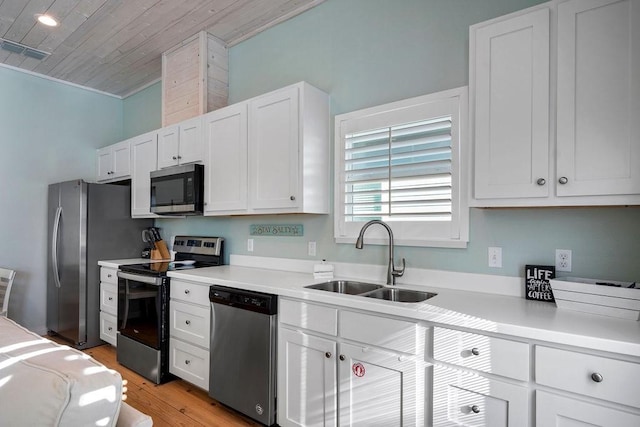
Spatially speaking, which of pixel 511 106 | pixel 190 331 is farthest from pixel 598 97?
pixel 190 331

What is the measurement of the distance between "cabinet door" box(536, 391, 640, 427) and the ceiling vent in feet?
15.6

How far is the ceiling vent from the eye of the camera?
3.42 m

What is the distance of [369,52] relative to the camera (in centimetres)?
251

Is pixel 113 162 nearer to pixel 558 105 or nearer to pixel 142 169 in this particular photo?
pixel 142 169

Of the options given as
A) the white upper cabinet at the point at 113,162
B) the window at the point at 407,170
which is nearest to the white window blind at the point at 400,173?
the window at the point at 407,170

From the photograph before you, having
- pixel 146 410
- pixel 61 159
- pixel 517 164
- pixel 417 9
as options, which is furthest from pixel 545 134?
pixel 61 159

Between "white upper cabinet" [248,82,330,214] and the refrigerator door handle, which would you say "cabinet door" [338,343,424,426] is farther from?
the refrigerator door handle

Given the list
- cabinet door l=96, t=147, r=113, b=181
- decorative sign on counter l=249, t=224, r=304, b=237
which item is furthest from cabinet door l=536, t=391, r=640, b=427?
cabinet door l=96, t=147, r=113, b=181

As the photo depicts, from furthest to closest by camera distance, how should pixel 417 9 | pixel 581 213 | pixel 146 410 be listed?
pixel 146 410
pixel 417 9
pixel 581 213

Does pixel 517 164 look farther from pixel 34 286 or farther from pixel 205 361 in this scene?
pixel 34 286

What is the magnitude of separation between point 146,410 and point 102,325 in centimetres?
163

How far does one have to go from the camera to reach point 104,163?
4355 mm

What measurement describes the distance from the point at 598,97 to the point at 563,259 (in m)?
0.76

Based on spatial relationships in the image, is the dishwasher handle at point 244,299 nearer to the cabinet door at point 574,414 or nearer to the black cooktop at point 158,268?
the black cooktop at point 158,268
